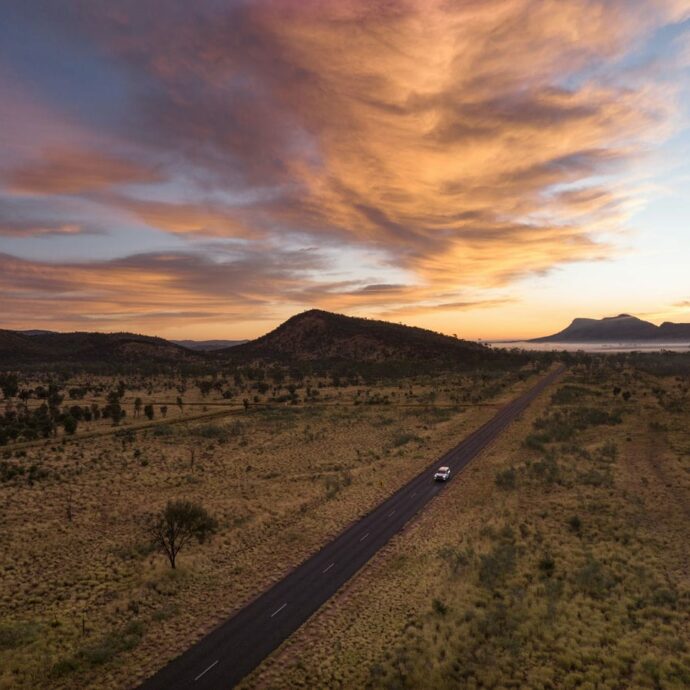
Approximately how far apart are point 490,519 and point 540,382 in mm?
117113

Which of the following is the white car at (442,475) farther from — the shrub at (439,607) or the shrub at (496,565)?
the shrub at (439,607)

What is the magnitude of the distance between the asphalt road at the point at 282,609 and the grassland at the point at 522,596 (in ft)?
3.36

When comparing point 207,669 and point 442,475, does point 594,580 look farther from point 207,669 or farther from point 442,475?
point 207,669

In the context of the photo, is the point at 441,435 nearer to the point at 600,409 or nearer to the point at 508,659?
the point at 600,409

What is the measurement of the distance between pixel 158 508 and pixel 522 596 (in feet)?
107

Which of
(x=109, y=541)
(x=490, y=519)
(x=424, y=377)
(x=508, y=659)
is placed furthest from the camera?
(x=424, y=377)

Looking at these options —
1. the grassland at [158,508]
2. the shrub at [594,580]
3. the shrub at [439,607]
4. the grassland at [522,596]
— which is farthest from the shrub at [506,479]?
the shrub at [439,607]

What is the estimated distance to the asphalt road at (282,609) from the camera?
20.8 m

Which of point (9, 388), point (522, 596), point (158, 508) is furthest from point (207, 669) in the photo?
point (9, 388)

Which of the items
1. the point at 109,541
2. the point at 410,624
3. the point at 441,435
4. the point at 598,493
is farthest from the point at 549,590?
the point at 441,435

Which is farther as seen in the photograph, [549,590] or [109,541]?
[109,541]

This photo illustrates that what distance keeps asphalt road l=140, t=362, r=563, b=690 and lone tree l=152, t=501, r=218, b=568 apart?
9271 mm

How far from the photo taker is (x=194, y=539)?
36656 mm

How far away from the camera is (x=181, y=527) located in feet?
112
